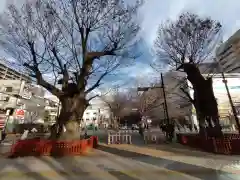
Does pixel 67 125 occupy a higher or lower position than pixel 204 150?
higher

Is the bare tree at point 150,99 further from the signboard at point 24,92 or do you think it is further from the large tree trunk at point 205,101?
the large tree trunk at point 205,101

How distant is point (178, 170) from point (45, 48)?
1176 centimetres

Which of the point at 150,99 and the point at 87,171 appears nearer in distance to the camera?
the point at 87,171

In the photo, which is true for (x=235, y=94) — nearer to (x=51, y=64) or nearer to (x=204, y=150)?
(x=204, y=150)

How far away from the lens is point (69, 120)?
1494 centimetres

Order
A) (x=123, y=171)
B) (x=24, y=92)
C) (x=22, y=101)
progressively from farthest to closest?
(x=22, y=101)
(x=24, y=92)
(x=123, y=171)

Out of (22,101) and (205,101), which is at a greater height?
(22,101)

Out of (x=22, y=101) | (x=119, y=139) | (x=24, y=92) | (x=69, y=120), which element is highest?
(x=22, y=101)

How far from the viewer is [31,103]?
174 feet

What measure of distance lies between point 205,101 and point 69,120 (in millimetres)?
10338

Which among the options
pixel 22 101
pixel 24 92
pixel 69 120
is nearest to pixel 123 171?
pixel 69 120

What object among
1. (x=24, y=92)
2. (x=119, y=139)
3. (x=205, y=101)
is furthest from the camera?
(x=24, y=92)

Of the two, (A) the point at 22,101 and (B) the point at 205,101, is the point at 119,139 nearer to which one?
(B) the point at 205,101

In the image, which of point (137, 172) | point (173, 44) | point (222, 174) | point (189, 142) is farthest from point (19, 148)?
point (173, 44)
